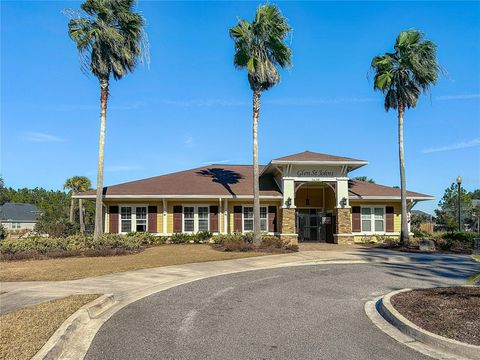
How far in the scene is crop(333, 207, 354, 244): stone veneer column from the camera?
26.7 m

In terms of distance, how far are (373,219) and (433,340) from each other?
77.1ft

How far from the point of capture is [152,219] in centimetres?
2720

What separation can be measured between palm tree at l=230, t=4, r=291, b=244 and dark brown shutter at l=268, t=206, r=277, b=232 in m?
5.20

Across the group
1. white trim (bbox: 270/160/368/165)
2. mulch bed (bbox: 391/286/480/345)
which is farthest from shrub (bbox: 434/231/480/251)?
mulch bed (bbox: 391/286/480/345)

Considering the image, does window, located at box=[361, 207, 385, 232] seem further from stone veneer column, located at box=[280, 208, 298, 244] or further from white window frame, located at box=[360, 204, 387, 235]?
stone veneer column, located at box=[280, 208, 298, 244]

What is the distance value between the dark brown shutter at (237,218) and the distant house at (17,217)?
5922 cm

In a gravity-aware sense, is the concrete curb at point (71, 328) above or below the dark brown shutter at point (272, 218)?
below

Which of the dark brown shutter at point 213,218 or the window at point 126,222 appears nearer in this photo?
the window at point 126,222

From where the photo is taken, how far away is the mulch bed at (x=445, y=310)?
251 inches

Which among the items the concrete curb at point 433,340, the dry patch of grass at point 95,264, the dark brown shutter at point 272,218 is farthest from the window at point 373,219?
the concrete curb at point 433,340

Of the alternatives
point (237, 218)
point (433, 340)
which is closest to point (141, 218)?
point (237, 218)

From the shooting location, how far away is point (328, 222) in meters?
29.1

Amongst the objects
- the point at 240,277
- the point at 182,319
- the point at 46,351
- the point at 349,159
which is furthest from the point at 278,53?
the point at 46,351

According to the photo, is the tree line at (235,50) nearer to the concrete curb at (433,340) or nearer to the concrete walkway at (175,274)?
the concrete walkway at (175,274)
